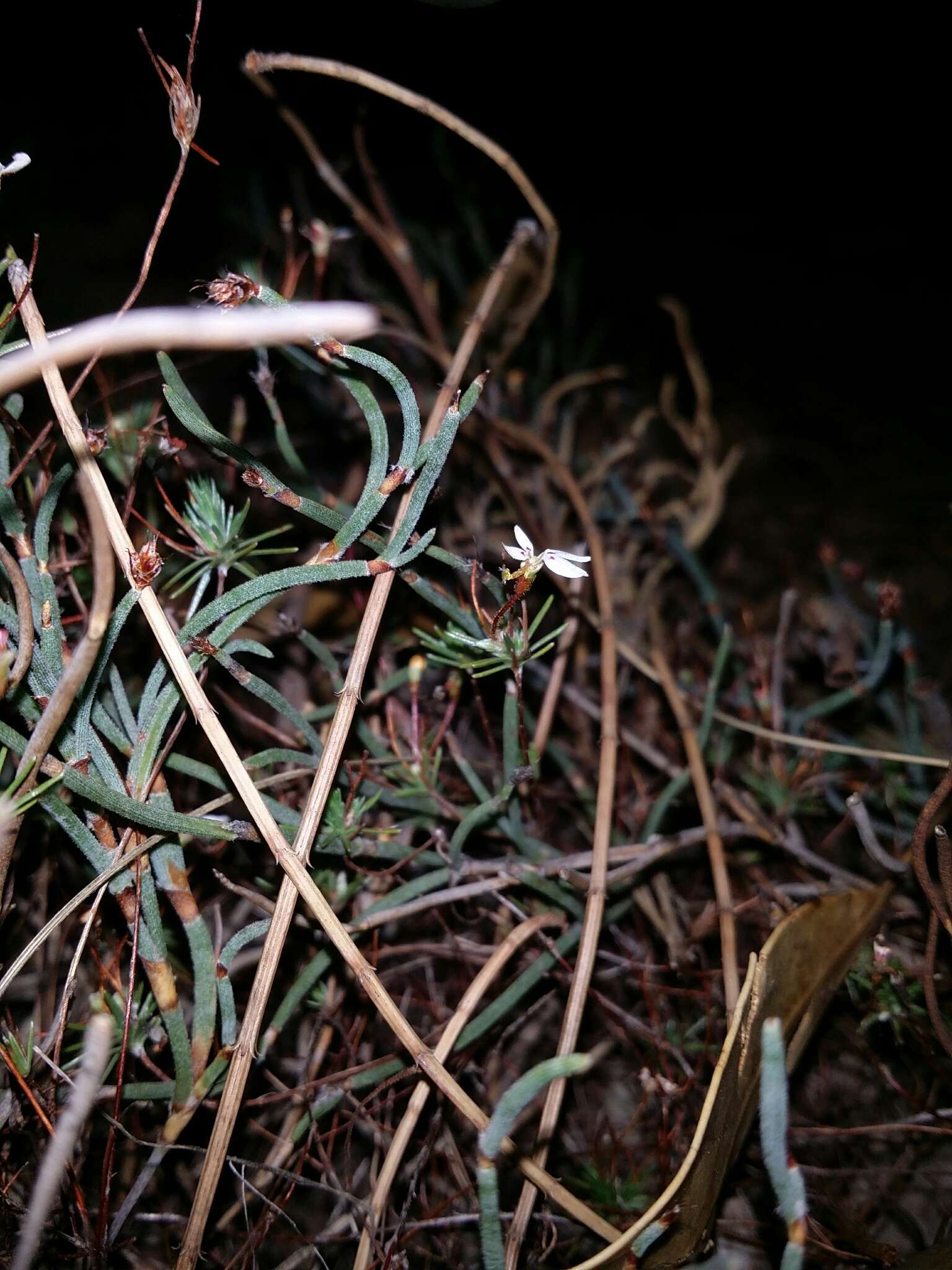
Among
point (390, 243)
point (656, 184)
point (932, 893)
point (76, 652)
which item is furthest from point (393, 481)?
point (656, 184)

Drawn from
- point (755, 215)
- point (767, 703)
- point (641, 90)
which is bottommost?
point (767, 703)

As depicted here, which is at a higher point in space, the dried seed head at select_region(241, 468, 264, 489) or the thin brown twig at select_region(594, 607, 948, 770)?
the dried seed head at select_region(241, 468, 264, 489)

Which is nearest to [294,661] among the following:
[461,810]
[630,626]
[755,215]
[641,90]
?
[461,810]

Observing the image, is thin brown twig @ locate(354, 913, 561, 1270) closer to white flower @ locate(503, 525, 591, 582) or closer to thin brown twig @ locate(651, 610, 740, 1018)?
thin brown twig @ locate(651, 610, 740, 1018)

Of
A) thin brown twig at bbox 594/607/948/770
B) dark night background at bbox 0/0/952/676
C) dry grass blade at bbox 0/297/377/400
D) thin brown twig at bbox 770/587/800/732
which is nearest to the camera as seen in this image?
dry grass blade at bbox 0/297/377/400

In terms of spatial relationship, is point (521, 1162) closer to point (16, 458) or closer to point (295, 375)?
point (16, 458)

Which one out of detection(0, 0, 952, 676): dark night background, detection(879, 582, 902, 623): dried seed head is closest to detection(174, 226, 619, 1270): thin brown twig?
detection(879, 582, 902, 623): dried seed head
